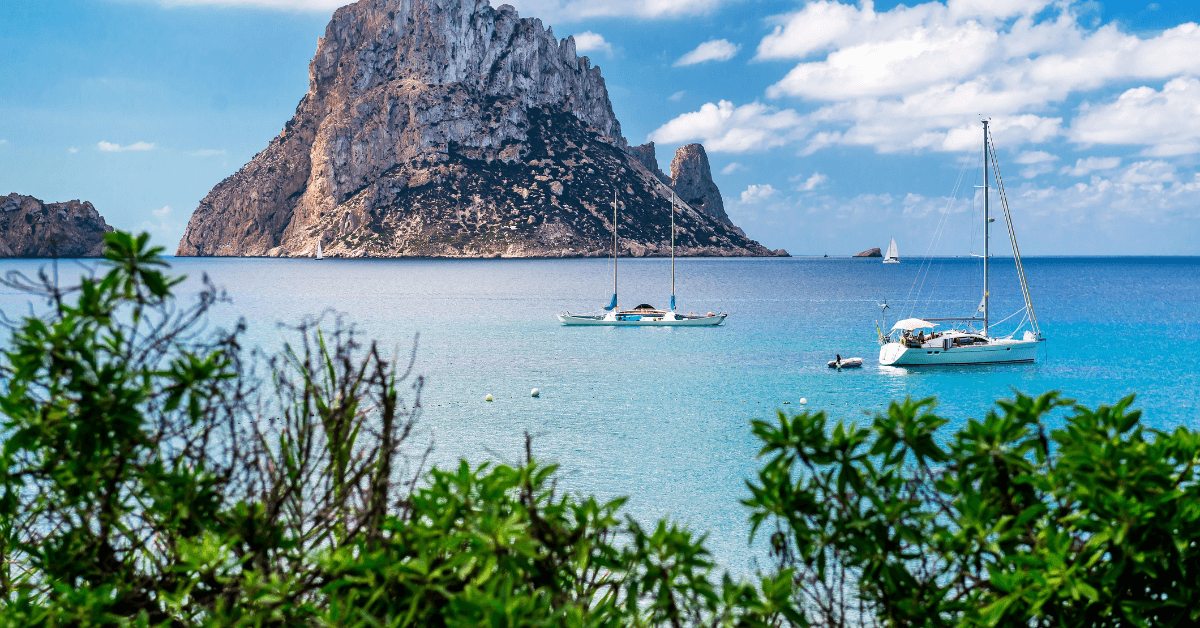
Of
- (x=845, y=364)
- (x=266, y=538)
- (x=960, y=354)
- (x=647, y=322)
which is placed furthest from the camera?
(x=647, y=322)

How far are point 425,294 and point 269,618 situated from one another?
71.0 metres

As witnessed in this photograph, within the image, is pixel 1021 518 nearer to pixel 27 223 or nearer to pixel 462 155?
pixel 462 155

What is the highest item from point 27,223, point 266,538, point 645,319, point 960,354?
point 27,223

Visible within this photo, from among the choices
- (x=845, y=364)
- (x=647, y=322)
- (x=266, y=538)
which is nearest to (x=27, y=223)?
(x=647, y=322)

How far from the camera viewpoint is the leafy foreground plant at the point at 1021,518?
2047 millimetres

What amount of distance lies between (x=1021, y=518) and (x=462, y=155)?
173m

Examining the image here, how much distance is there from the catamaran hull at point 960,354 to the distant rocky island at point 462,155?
454ft

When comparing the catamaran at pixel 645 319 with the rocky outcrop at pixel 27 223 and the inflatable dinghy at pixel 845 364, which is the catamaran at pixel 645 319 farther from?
the rocky outcrop at pixel 27 223

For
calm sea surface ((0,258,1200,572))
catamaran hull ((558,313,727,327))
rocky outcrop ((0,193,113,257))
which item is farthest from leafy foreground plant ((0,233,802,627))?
rocky outcrop ((0,193,113,257))

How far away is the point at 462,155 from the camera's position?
16900 centimetres

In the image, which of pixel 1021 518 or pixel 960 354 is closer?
pixel 1021 518

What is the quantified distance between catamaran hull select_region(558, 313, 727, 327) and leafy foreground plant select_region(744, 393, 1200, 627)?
41.4 meters

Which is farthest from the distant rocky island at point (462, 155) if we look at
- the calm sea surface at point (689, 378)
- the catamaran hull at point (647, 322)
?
the catamaran hull at point (647, 322)

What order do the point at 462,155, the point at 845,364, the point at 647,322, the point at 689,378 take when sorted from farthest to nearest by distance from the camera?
the point at 462,155, the point at 647,322, the point at 845,364, the point at 689,378
